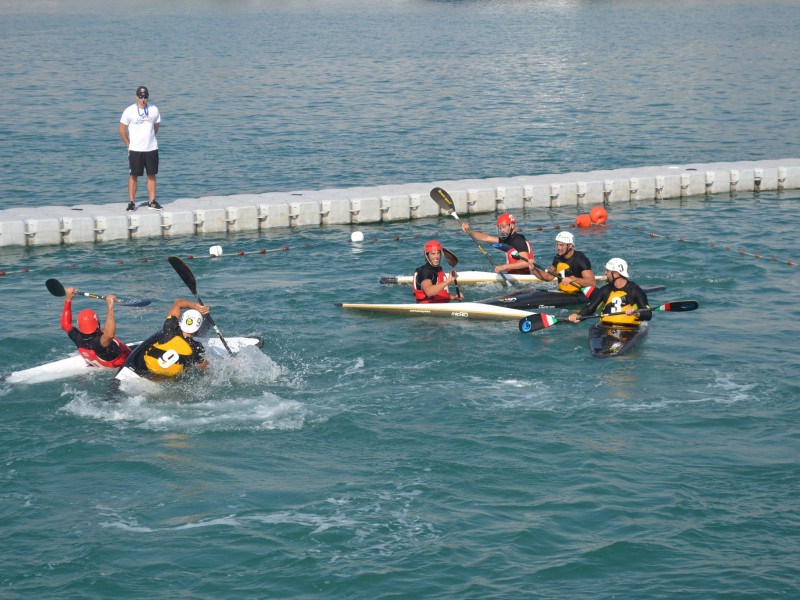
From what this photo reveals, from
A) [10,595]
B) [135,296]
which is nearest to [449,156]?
[135,296]

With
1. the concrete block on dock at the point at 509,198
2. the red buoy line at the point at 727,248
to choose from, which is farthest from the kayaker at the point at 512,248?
the concrete block on dock at the point at 509,198

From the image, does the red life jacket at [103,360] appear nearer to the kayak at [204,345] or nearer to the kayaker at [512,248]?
the kayak at [204,345]

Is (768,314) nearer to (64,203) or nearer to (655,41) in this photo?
(64,203)

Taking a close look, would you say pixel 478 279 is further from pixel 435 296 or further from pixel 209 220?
pixel 209 220

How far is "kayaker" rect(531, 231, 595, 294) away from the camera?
1944 centimetres

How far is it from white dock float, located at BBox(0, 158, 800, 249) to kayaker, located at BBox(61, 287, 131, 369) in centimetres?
811

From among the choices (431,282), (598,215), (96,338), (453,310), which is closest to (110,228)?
(431,282)

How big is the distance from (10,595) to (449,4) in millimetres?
86587

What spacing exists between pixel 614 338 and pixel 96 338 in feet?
25.3

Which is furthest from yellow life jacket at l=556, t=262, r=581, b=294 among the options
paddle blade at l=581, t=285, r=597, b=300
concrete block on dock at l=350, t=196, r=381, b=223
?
concrete block on dock at l=350, t=196, r=381, b=223

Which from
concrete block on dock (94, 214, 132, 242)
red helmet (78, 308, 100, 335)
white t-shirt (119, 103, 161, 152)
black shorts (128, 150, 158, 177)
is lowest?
red helmet (78, 308, 100, 335)

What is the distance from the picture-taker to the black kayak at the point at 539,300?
1931 cm

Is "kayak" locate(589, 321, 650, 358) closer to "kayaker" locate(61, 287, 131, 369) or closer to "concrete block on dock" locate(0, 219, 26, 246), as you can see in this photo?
"kayaker" locate(61, 287, 131, 369)

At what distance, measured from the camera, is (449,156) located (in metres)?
34.4
